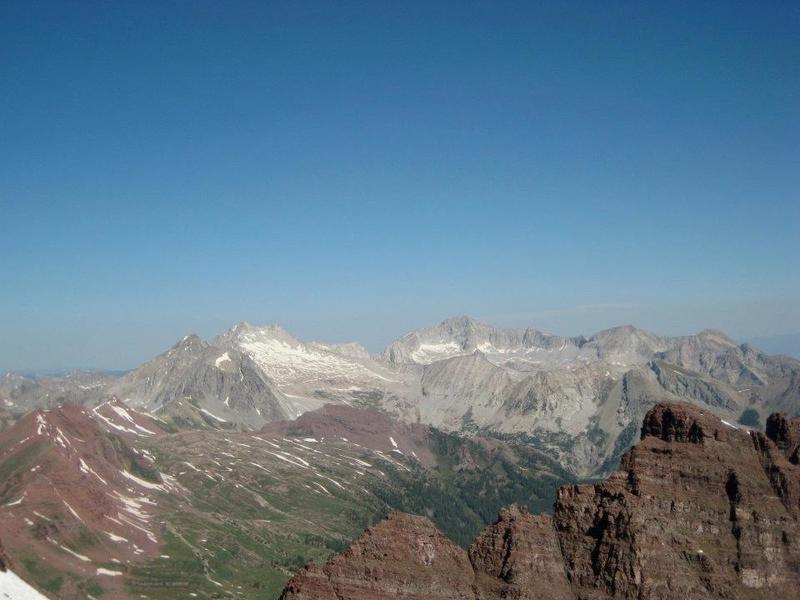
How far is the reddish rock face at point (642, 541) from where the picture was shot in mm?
119312

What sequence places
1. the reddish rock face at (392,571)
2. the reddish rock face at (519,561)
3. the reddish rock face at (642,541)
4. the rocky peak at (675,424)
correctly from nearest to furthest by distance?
the reddish rock face at (392,571) → the reddish rock face at (642,541) → the reddish rock face at (519,561) → the rocky peak at (675,424)

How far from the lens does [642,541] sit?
133875 millimetres

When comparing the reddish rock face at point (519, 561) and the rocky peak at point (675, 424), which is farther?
the rocky peak at point (675, 424)

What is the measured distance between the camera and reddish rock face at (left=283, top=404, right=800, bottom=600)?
119m

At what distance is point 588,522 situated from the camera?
465ft

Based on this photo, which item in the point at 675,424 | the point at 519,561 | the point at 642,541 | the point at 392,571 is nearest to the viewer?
the point at 392,571

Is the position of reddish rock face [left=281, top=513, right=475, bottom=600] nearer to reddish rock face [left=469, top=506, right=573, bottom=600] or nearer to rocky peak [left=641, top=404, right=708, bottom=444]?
reddish rock face [left=469, top=506, right=573, bottom=600]

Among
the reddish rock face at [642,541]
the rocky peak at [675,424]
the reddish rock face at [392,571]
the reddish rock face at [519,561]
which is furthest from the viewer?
the rocky peak at [675,424]

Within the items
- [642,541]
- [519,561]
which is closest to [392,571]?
[519,561]

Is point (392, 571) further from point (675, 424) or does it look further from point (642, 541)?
point (675, 424)

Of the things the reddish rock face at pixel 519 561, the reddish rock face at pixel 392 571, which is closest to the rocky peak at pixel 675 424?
the reddish rock face at pixel 519 561

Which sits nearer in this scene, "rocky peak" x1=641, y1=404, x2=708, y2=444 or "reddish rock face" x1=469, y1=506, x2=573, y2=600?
"reddish rock face" x1=469, y1=506, x2=573, y2=600

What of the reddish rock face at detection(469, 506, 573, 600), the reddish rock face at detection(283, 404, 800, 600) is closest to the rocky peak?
the reddish rock face at detection(283, 404, 800, 600)

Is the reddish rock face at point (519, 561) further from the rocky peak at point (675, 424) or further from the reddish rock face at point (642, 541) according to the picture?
the rocky peak at point (675, 424)
